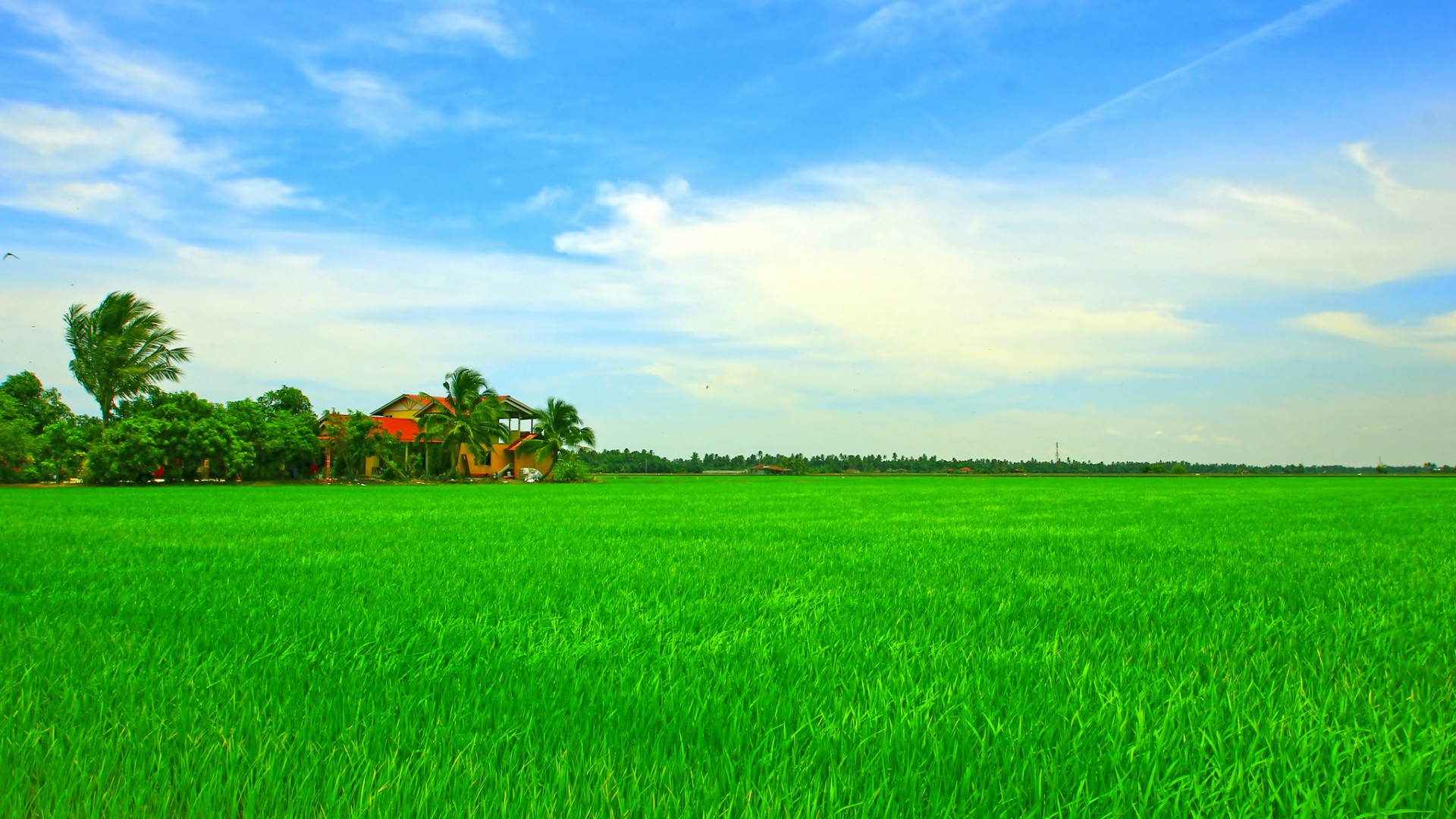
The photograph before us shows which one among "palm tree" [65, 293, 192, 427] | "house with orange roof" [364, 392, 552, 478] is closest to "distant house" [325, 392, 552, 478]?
"house with orange roof" [364, 392, 552, 478]

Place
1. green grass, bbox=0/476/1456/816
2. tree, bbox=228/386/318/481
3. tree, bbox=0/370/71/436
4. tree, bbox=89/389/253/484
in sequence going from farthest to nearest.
Result: tree, bbox=0/370/71/436 < tree, bbox=228/386/318/481 < tree, bbox=89/389/253/484 < green grass, bbox=0/476/1456/816

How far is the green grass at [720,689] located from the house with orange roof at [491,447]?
124 ft

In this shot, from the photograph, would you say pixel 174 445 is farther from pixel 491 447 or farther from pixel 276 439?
pixel 491 447

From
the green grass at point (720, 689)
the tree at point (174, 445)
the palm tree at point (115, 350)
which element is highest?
the palm tree at point (115, 350)

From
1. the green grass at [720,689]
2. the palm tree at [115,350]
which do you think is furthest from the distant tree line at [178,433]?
the green grass at [720,689]

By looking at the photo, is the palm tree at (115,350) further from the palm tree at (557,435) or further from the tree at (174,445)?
the palm tree at (557,435)

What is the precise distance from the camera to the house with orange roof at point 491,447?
42.4m

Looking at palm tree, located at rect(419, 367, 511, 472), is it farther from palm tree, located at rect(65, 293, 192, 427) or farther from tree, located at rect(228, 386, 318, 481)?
palm tree, located at rect(65, 293, 192, 427)

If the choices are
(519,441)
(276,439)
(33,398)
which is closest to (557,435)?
(519,441)

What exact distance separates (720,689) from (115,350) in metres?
47.5

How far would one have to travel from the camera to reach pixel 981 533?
399 inches

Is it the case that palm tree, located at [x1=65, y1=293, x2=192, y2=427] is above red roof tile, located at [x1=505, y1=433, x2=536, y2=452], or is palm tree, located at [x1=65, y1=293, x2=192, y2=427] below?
above

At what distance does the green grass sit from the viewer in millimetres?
1863

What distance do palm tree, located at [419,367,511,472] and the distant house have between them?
0.67 metres
